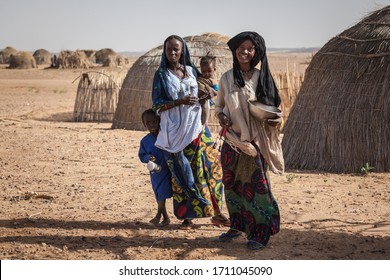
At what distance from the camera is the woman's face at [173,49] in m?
5.21

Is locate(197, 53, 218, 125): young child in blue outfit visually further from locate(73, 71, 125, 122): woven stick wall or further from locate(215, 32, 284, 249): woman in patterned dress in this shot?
locate(73, 71, 125, 122): woven stick wall

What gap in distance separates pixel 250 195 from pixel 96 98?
11.2 m

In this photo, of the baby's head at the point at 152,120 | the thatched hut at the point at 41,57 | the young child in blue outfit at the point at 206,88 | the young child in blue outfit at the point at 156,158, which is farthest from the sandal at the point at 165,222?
the thatched hut at the point at 41,57

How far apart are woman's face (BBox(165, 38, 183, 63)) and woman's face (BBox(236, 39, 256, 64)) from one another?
66 centimetres

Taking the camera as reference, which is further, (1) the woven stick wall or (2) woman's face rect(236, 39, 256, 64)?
(1) the woven stick wall

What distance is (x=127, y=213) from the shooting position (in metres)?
6.27

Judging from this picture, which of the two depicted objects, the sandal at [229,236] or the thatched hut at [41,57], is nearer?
the sandal at [229,236]

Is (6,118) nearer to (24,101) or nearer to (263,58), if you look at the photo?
(24,101)

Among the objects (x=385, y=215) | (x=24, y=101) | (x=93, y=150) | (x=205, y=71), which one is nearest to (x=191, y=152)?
(x=205, y=71)

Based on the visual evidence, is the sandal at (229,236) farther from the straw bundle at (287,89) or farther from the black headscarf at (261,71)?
the straw bundle at (287,89)

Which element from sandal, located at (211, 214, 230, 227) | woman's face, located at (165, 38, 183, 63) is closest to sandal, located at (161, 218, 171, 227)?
sandal, located at (211, 214, 230, 227)

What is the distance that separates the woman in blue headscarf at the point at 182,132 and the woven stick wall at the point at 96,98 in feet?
33.9

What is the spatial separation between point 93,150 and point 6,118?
592 cm

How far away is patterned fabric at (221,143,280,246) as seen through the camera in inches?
189
